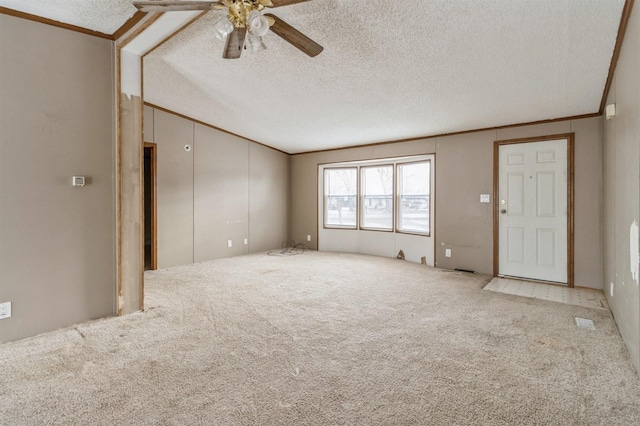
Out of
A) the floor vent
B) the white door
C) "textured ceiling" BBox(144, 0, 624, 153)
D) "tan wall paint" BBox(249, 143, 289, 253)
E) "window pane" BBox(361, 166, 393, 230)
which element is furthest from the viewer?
"tan wall paint" BBox(249, 143, 289, 253)

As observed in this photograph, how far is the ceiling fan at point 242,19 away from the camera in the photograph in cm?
181

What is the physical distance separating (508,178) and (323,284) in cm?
309

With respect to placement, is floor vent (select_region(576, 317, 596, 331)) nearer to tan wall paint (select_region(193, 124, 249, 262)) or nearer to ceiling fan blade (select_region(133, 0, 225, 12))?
ceiling fan blade (select_region(133, 0, 225, 12))

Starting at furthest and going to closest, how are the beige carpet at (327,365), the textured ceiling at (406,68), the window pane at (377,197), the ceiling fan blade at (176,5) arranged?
1. the window pane at (377,197)
2. the textured ceiling at (406,68)
3. the ceiling fan blade at (176,5)
4. the beige carpet at (327,365)

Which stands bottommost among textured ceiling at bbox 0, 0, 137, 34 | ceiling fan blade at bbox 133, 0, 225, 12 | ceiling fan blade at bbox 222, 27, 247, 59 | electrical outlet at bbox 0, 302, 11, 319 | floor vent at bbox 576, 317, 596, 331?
floor vent at bbox 576, 317, 596, 331

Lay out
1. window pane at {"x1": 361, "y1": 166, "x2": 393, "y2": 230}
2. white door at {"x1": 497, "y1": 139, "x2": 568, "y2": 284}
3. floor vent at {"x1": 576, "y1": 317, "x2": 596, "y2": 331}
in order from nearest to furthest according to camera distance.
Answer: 1. floor vent at {"x1": 576, "y1": 317, "x2": 596, "y2": 331}
2. white door at {"x1": 497, "y1": 139, "x2": 568, "y2": 284}
3. window pane at {"x1": 361, "y1": 166, "x2": 393, "y2": 230}

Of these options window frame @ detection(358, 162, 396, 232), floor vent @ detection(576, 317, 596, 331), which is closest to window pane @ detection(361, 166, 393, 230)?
window frame @ detection(358, 162, 396, 232)

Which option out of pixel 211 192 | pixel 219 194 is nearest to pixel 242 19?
pixel 211 192

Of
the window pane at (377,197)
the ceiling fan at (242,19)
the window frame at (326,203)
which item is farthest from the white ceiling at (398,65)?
the window frame at (326,203)

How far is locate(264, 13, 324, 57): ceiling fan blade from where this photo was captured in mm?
1984

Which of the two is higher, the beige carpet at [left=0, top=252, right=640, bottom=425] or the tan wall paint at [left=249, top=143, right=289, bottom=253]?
the tan wall paint at [left=249, top=143, right=289, bottom=253]

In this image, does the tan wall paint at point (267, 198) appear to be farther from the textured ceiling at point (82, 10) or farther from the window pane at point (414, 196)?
the textured ceiling at point (82, 10)

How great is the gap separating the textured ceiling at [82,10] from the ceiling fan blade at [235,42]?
0.87 meters

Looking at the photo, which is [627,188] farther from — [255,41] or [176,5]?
[176,5]
